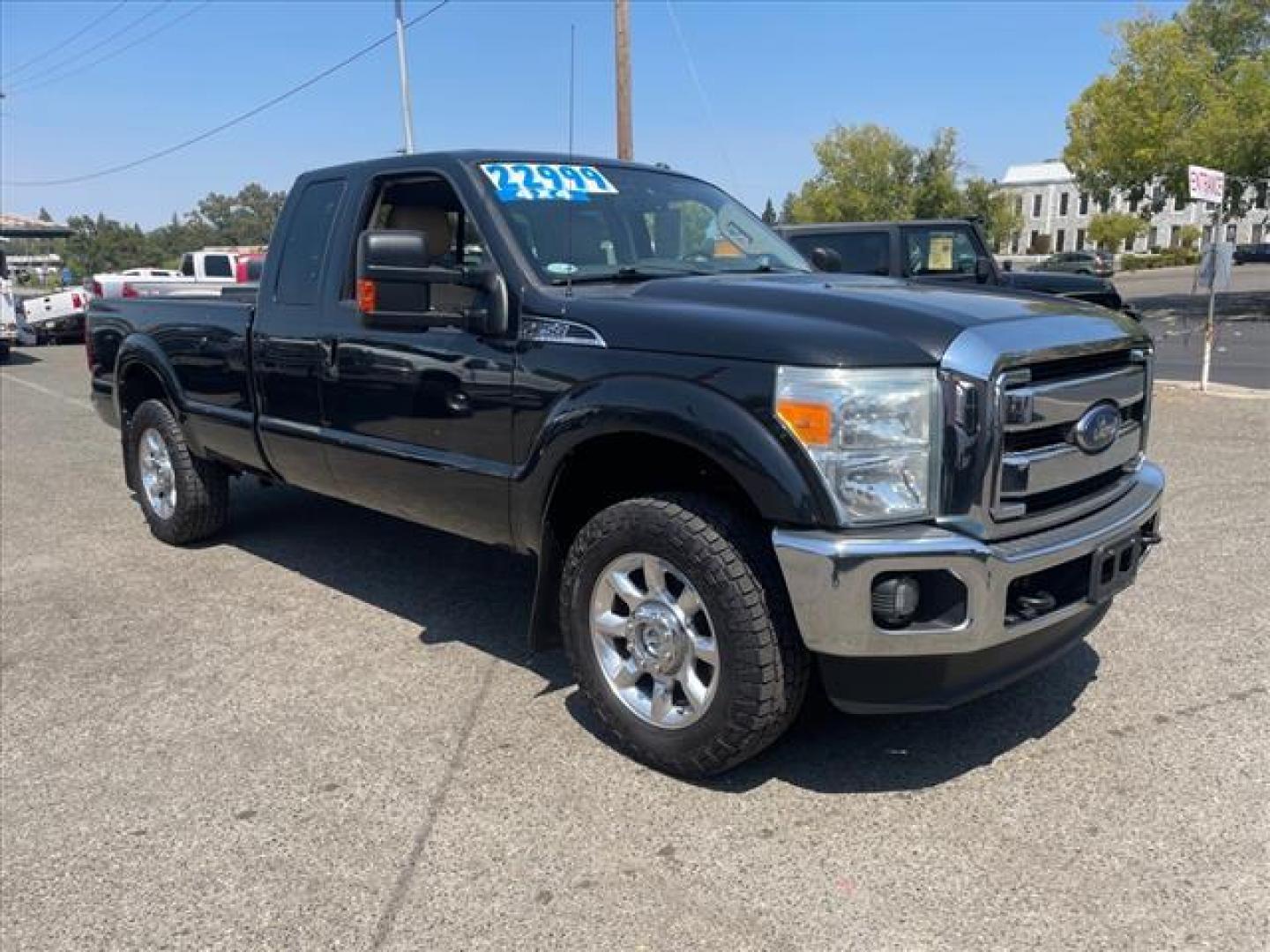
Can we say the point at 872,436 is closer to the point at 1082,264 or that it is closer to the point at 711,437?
the point at 711,437

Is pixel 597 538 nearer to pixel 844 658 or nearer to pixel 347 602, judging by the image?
pixel 844 658

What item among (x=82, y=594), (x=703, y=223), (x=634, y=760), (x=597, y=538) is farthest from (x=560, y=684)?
(x=82, y=594)

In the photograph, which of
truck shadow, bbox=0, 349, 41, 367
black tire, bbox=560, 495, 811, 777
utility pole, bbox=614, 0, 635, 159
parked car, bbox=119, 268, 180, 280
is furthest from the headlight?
parked car, bbox=119, 268, 180, 280

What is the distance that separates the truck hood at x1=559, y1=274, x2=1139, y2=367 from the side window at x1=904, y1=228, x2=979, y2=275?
7220mm

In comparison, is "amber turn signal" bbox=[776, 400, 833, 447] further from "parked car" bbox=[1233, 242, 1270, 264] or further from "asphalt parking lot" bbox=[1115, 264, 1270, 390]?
"parked car" bbox=[1233, 242, 1270, 264]

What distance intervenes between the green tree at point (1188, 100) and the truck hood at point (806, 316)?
24.6 metres

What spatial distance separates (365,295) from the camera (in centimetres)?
394

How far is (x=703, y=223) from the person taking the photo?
14.3 ft

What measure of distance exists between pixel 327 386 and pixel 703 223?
5.72 feet

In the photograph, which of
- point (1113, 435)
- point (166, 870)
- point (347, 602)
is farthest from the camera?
point (347, 602)

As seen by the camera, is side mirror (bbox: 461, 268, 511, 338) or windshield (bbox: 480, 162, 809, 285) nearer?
side mirror (bbox: 461, 268, 511, 338)

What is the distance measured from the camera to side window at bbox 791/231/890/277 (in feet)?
33.8

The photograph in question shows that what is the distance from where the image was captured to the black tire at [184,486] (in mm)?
5715

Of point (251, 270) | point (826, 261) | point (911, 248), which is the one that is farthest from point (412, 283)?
point (911, 248)
